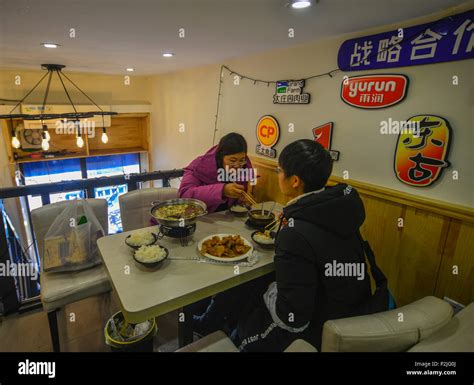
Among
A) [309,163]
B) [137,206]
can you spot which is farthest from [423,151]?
[137,206]

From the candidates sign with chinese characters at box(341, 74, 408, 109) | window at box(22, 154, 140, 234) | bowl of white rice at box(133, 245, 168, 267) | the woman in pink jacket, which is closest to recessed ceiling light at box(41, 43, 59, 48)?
the woman in pink jacket

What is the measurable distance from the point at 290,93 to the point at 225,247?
1.51 metres

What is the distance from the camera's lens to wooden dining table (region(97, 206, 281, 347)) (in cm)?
120

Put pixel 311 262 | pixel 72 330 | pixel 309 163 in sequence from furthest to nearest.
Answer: pixel 72 330 < pixel 309 163 < pixel 311 262

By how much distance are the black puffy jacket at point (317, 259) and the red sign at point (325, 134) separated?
0.93 metres

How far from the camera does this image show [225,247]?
1.60 meters

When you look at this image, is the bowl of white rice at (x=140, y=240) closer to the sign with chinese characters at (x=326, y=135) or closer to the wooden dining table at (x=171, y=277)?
the wooden dining table at (x=171, y=277)

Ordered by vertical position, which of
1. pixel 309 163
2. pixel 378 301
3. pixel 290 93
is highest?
pixel 290 93

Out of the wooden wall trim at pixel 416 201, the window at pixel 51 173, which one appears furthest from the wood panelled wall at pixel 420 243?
the window at pixel 51 173

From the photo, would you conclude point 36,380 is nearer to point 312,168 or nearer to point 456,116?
point 312,168

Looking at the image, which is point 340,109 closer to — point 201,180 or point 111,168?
point 201,180

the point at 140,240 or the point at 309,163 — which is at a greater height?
the point at 309,163

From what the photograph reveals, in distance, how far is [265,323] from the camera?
135 cm

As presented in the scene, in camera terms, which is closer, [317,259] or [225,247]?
[317,259]
